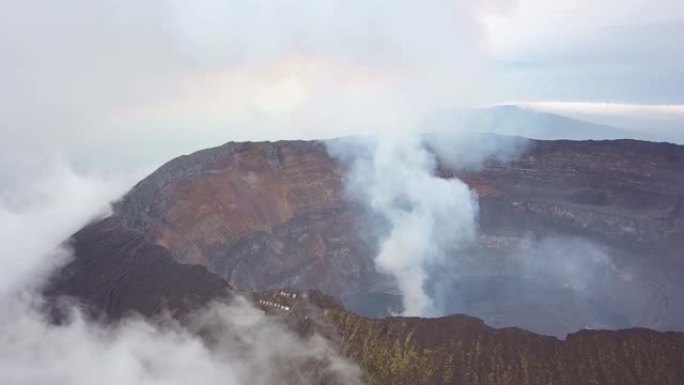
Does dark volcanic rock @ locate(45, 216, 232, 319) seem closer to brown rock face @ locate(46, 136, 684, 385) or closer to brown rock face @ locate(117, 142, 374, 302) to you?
brown rock face @ locate(46, 136, 684, 385)

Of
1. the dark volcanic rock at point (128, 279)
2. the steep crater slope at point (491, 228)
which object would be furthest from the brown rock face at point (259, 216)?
the dark volcanic rock at point (128, 279)

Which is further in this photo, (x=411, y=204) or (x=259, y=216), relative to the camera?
(x=411, y=204)

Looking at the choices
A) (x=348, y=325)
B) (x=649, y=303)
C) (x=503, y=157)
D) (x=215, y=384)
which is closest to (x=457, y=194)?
(x=503, y=157)

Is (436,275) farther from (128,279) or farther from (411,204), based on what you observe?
(128,279)

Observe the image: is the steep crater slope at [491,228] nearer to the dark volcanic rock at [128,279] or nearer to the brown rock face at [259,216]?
the brown rock face at [259,216]

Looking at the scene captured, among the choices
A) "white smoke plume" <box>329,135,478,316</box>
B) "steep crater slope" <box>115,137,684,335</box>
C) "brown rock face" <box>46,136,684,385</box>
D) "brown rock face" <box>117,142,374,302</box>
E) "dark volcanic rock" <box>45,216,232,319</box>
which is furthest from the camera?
"white smoke plume" <box>329,135,478,316</box>

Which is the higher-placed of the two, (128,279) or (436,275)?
(128,279)

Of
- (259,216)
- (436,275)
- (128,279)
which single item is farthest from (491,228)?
(128,279)

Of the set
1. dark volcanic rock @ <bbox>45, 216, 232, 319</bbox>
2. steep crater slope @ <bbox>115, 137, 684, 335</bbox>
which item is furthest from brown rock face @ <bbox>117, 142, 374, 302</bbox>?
→ dark volcanic rock @ <bbox>45, 216, 232, 319</bbox>
